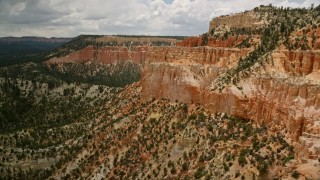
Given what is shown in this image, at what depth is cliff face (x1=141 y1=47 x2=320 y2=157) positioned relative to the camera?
44.7 metres

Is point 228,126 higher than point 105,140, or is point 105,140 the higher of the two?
point 228,126

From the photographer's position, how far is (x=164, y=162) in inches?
2408

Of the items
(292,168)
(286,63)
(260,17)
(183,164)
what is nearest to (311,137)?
(292,168)

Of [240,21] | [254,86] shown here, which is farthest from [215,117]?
[240,21]

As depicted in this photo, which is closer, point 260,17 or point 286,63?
point 286,63

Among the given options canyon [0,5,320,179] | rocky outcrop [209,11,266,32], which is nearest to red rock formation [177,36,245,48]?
canyon [0,5,320,179]

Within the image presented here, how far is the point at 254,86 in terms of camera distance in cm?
5259

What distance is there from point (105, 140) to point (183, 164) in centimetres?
2462

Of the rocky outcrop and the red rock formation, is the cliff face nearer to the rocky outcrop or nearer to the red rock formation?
the red rock formation

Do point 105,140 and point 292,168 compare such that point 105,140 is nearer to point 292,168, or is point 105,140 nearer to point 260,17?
point 260,17

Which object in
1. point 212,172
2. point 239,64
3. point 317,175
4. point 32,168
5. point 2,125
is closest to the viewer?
point 317,175

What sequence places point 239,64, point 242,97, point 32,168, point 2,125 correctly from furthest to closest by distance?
point 2,125 → point 32,168 → point 239,64 → point 242,97

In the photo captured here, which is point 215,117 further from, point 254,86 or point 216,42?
point 216,42

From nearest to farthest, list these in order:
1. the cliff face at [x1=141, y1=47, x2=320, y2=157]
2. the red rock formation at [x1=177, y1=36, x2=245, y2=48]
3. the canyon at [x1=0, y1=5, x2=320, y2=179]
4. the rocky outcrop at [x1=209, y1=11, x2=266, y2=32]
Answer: the cliff face at [x1=141, y1=47, x2=320, y2=157] → the canyon at [x1=0, y1=5, x2=320, y2=179] → the red rock formation at [x1=177, y1=36, x2=245, y2=48] → the rocky outcrop at [x1=209, y1=11, x2=266, y2=32]
